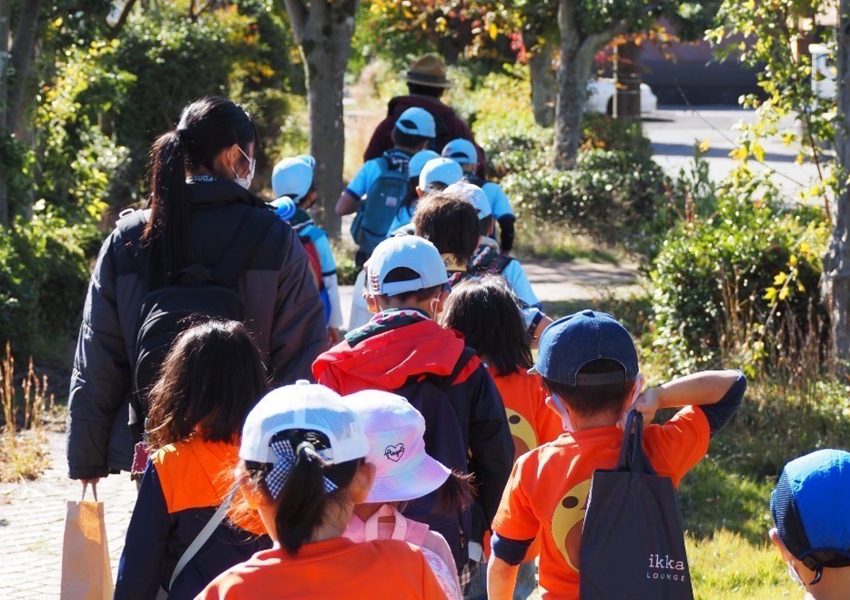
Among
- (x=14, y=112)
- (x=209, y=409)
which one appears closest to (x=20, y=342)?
(x=14, y=112)

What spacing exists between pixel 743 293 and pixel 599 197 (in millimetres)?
6784

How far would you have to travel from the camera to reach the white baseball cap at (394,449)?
3057 millimetres

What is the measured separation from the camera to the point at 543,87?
23.5 meters

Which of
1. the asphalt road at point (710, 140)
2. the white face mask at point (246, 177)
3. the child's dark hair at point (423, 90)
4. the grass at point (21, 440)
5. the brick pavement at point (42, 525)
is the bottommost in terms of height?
the brick pavement at point (42, 525)

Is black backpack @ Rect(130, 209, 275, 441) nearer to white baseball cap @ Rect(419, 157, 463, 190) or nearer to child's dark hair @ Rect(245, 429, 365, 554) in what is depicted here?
child's dark hair @ Rect(245, 429, 365, 554)

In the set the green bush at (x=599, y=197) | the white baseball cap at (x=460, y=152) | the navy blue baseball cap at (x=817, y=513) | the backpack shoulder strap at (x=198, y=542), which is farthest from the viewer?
the green bush at (x=599, y=197)

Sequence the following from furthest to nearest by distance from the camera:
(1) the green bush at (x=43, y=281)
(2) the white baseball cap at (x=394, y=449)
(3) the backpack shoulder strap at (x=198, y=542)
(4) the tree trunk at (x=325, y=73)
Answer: (4) the tree trunk at (x=325, y=73) < (1) the green bush at (x=43, y=281) < (3) the backpack shoulder strap at (x=198, y=542) < (2) the white baseball cap at (x=394, y=449)

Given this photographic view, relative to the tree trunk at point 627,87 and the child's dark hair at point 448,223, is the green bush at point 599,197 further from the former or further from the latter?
the tree trunk at point 627,87

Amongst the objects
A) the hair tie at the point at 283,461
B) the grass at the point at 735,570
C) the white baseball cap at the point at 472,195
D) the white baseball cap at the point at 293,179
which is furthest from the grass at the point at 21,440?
the hair tie at the point at 283,461

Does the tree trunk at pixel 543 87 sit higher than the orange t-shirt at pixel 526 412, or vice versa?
the tree trunk at pixel 543 87

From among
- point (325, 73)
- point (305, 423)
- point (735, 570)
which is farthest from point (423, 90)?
point (305, 423)

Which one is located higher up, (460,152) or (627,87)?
(627,87)

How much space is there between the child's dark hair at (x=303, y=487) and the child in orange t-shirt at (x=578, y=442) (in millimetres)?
959

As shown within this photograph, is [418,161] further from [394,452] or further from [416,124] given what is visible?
[394,452]
